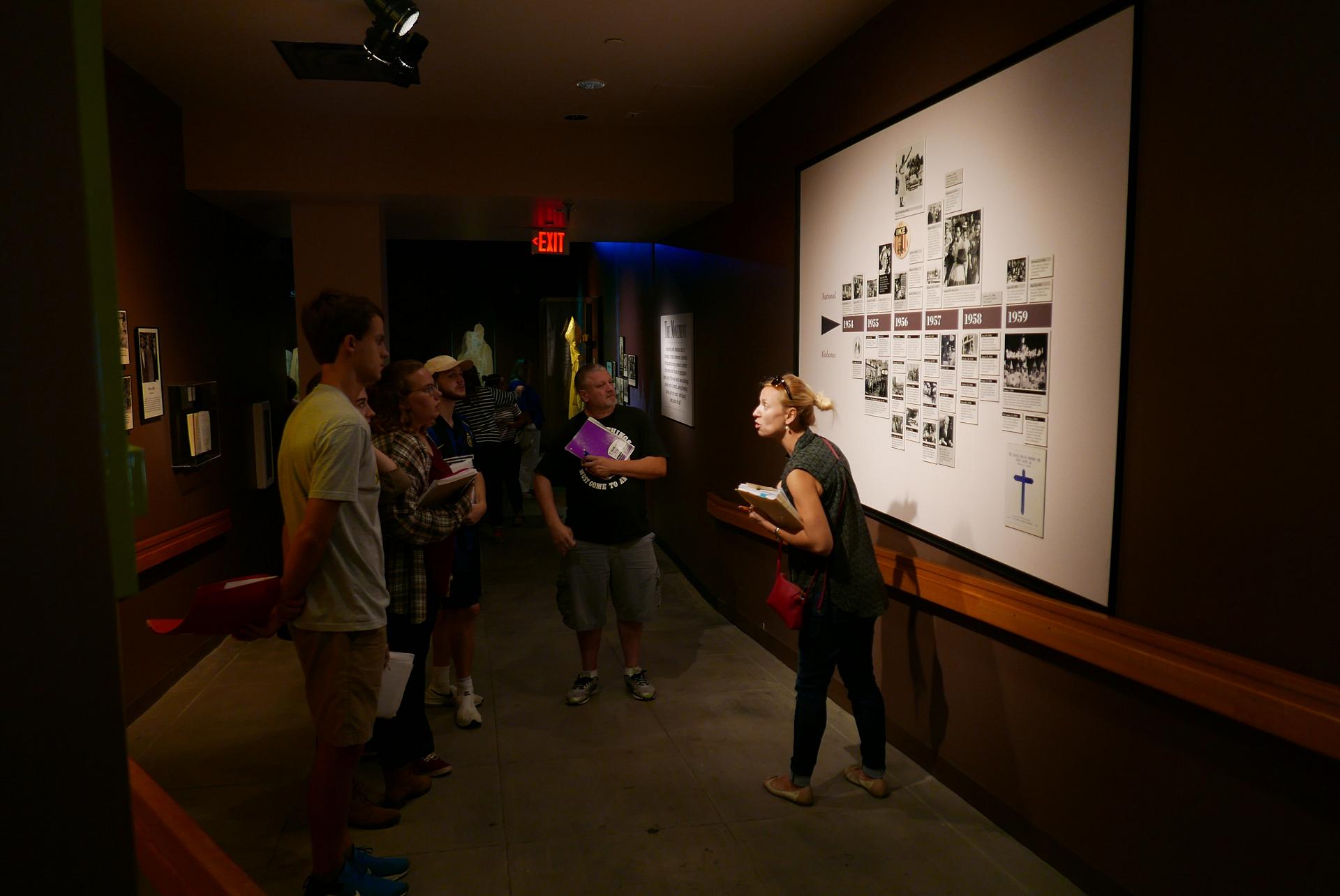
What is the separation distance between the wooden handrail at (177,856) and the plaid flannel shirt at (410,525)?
1501 millimetres

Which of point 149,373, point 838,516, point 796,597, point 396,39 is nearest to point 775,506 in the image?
point 838,516

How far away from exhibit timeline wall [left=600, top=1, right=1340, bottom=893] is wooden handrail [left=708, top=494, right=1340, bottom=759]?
5 cm

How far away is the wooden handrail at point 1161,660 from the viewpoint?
1.99 metres

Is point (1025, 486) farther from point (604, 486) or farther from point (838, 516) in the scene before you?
point (604, 486)

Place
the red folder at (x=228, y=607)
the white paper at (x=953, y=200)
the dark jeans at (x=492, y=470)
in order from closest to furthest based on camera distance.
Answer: the red folder at (x=228, y=607) < the white paper at (x=953, y=200) < the dark jeans at (x=492, y=470)

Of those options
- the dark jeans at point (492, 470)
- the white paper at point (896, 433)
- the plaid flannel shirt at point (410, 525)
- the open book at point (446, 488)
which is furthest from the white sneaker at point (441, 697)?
the dark jeans at point (492, 470)

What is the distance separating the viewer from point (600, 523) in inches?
173

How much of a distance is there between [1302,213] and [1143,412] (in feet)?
2.10

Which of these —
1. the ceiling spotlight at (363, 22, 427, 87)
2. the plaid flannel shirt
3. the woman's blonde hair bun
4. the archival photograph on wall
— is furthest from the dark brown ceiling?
the plaid flannel shirt

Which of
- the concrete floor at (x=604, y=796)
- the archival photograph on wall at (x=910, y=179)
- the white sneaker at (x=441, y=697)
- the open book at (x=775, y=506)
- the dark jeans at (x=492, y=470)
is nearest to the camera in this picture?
the concrete floor at (x=604, y=796)

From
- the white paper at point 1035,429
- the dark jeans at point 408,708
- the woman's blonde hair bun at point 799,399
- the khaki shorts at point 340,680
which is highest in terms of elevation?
the woman's blonde hair bun at point 799,399

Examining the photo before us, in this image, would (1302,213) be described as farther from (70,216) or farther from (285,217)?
(285,217)

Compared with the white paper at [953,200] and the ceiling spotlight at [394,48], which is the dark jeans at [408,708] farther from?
the white paper at [953,200]

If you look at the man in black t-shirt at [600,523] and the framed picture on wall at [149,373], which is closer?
the man in black t-shirt at [600,523]
